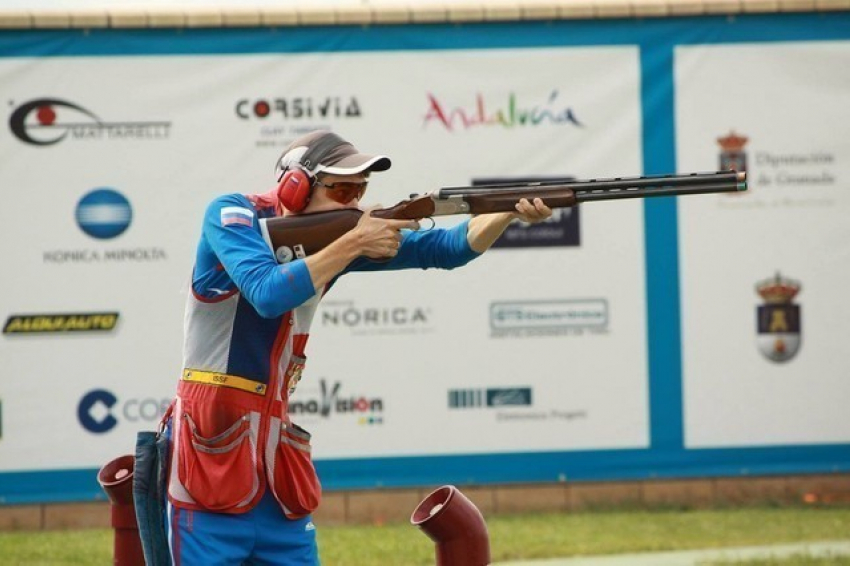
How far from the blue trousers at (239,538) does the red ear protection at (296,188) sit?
93 cm

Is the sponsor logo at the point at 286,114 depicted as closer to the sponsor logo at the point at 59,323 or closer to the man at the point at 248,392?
the sponsor logo at the point at 59,323

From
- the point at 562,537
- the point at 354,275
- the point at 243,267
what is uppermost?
the point at 354,275

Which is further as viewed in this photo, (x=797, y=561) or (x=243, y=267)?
(x=797, y=561)

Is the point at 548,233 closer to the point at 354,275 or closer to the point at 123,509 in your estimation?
the point at 354,275

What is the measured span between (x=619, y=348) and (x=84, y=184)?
11.9ft

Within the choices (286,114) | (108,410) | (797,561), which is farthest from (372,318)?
(797,561)

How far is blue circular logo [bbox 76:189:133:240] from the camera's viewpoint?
10695 mm

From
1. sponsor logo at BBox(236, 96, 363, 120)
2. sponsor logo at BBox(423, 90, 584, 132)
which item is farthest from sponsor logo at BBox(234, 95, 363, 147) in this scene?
sponsor logo at BBox(423, 90, 584, 132)

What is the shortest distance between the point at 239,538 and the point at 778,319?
6486mm

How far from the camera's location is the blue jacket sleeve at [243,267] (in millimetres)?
4965

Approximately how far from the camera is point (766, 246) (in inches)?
436

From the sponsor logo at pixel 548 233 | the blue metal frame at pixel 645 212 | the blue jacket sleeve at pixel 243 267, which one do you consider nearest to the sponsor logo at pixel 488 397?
the blue metal frame at pixel 645 212

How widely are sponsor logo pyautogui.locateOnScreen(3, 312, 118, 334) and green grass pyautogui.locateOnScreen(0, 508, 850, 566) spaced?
129 cm

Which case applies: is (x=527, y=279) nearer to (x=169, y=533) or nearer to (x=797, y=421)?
(x=797, y=421)
